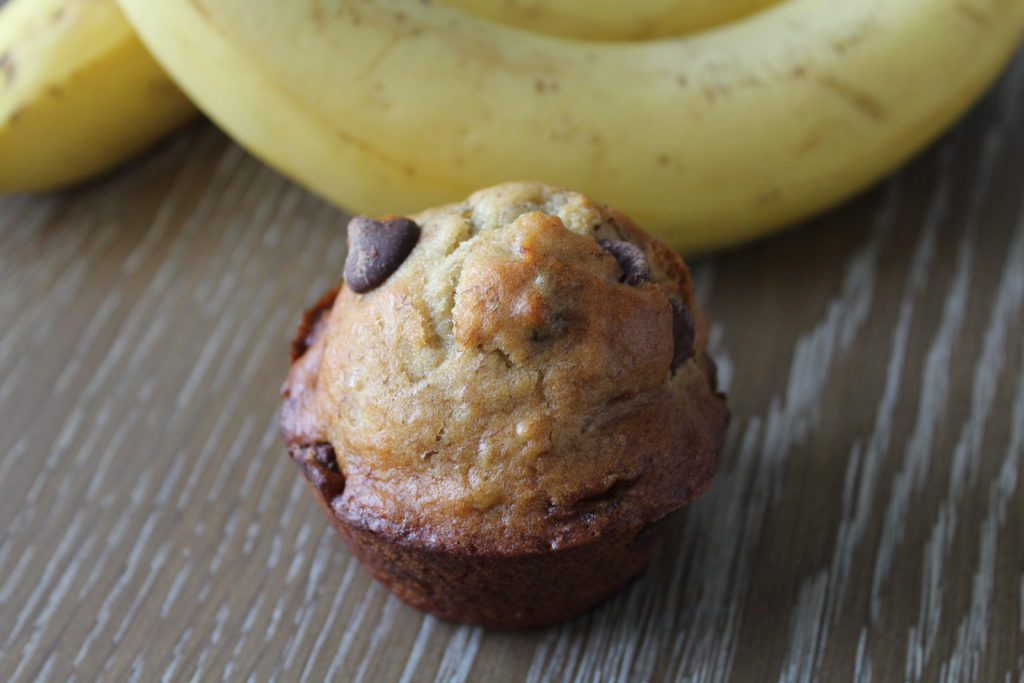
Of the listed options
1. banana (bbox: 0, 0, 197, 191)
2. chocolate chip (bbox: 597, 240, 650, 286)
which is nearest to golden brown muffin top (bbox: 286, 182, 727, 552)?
Result: chocolate chip (bbox: 597, 240, 650, 286)

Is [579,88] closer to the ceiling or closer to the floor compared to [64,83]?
closer to the floor

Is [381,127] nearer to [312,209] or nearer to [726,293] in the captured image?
[312,209]

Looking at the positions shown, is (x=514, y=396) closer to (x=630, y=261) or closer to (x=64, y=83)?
(x=630, y=261)

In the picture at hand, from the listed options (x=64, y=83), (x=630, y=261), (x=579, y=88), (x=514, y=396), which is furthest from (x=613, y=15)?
(x=64, y=83)

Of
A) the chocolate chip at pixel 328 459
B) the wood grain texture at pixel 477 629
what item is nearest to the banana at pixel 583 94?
the wood grain texture at pixel 477 629

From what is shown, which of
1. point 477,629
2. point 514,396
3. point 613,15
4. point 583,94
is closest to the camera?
point 514,396

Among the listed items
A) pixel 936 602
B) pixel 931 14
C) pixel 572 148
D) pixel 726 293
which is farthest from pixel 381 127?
pixel 936 602

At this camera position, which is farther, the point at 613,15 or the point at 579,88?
the point at 613,15
